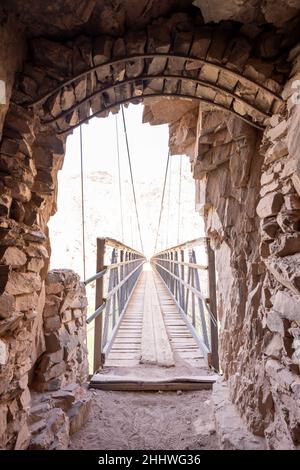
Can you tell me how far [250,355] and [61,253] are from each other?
2347 centimetres

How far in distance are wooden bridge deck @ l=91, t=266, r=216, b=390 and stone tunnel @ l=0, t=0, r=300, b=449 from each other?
1.21ft

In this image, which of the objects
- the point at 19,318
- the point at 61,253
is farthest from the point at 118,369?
the point at 61,253

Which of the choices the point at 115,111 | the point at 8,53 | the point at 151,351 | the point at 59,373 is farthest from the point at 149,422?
the point at 8,53

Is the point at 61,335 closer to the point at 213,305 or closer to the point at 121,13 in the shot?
the point at 213,305

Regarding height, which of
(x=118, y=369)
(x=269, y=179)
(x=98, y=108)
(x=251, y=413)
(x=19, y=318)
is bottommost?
(x=118, y=369)

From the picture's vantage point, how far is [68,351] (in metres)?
1.59

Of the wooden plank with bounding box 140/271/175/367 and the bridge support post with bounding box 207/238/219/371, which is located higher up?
the bridge support post with bounding box 207/238/219/371

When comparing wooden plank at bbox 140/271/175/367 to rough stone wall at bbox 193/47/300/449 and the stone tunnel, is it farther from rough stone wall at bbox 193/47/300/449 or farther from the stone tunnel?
the stone tunnel

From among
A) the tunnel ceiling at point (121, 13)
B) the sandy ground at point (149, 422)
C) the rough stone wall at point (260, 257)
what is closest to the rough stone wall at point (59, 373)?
the sandy ground at point (149, 422)

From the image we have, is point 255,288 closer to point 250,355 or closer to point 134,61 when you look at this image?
point 250,355

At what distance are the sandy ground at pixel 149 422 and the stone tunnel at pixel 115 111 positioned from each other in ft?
0.54

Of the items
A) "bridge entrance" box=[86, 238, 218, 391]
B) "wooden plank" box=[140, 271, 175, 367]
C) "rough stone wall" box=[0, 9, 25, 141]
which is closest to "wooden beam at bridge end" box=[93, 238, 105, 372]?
"bridge entrance" box=[86, 238, 218, 391]

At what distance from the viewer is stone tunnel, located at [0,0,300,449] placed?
1125 mm
